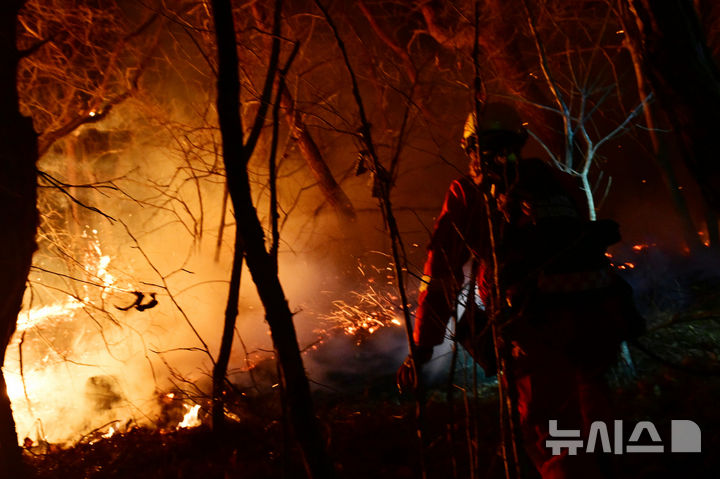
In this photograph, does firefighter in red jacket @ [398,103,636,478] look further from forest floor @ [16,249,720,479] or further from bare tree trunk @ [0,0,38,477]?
bare tree trunk @ [0,0,38,477]

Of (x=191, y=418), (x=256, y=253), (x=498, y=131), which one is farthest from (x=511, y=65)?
(x=191, y=418)

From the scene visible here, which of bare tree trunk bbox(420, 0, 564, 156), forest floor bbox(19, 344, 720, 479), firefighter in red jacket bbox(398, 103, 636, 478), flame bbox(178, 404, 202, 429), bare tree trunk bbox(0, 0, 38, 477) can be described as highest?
bare tree trunk bbox(420, 0, 564, 156)

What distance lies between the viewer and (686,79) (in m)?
2.39

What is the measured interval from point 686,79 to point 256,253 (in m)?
2.32

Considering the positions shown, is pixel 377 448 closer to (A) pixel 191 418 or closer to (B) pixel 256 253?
(B) pixel 256 253

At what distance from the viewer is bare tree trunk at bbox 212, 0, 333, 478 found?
193 cm

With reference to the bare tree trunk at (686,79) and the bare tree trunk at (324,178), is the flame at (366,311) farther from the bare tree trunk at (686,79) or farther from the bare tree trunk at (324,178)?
the bare tree trunk at (686,79)

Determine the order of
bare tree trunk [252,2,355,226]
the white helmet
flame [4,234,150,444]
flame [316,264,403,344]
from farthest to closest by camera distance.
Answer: bare tree trunk [252,2,355,226], flame [316,264,403,344], flame [4,234,150,444], the white helmet

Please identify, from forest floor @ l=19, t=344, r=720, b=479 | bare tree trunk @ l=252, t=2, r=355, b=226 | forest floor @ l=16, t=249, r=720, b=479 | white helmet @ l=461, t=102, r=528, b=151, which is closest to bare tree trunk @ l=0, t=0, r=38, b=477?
forest floor @ l=16, t=249, r=720, b=479

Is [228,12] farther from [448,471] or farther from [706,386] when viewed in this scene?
[706,386]

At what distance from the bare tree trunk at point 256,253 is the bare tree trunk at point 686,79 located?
2153 mm

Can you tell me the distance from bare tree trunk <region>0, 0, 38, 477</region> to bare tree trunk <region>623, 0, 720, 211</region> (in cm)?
379

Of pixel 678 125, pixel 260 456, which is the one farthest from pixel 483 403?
pixel 678 125

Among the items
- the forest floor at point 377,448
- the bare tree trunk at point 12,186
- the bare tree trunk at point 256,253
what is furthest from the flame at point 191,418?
the bare tree trunk at point 256,253
